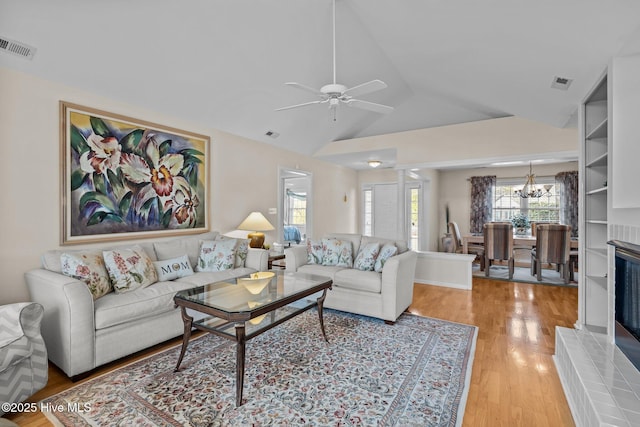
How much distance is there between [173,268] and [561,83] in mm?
4219

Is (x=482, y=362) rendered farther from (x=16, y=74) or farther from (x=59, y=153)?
(x=16, y=74)

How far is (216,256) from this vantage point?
3.61 m

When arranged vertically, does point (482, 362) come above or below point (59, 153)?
below

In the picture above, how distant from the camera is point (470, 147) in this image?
4785 millimetres

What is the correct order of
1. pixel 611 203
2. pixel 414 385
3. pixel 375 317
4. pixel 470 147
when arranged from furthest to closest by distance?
pixel 470 147
pixel 375 317
pixel 611 203
pixel 414 385

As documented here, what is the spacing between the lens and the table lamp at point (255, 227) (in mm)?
4438

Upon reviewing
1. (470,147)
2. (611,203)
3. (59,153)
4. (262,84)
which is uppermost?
(262,84)

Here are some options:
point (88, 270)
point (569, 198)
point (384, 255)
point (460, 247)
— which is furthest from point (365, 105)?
point (569, 198)

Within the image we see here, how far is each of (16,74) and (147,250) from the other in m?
1.86

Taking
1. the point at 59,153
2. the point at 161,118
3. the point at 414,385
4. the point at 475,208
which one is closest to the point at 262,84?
the point at 161,118

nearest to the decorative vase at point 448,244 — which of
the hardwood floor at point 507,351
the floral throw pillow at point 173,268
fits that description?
the hardwood floor at point 507,351

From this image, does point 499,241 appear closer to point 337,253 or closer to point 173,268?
point 337,253

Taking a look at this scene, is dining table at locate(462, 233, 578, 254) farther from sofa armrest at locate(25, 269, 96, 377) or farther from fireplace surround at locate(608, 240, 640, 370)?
sofa armrest at locate(25, 269, 96, 377)

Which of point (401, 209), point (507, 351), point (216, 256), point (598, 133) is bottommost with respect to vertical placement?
point (507, 351)
